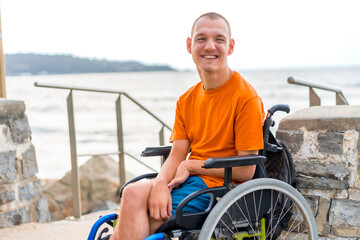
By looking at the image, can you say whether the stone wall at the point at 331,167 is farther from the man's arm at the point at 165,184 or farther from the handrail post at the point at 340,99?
the handrail post at the point at 340,99

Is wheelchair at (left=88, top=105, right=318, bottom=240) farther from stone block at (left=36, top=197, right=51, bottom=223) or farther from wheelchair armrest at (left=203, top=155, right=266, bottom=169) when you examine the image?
stone block at (left=36, top=197, right=51, bottom=223)

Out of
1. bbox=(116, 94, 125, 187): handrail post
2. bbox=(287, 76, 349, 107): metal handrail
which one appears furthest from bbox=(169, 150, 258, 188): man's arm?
bbox=(116, 94, 125, 187): handrail post

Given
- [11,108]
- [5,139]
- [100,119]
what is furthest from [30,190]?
[100,119]

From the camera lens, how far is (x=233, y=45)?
175cm

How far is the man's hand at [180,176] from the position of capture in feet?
5.43

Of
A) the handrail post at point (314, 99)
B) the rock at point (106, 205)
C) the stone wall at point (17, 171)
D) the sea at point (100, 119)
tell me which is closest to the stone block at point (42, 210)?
the stone wall at point (17, 171)

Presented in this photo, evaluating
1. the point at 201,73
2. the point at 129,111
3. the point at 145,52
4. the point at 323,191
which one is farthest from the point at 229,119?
the point at 145,52

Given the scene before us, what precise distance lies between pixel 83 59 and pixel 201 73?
20.3 metres

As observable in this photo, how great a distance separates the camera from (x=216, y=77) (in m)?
1.68

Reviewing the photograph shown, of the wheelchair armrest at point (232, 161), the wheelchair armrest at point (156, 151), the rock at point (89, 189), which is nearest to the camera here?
the wheelchair armrest at point (232, 161)

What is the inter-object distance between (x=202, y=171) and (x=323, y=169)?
0.70 metres

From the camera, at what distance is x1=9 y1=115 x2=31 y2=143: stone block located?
9.27 ft

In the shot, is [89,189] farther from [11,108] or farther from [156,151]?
[156,151]

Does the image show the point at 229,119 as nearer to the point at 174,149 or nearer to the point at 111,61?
the point at 174,149
